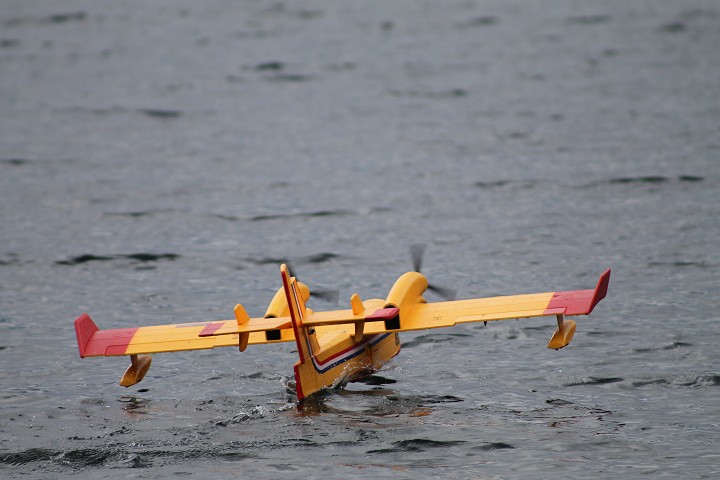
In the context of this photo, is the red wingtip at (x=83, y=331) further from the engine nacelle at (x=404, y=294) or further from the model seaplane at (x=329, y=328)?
the engine nacelle at (x=404, y=294)

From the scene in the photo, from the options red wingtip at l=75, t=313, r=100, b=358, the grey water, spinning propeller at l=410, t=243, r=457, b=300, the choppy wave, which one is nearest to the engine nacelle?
spinning propeller at l=410, t=243, r=457, b=300

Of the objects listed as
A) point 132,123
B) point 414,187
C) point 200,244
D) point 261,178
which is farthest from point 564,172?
point 132,123

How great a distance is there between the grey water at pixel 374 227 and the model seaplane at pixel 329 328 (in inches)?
32.5

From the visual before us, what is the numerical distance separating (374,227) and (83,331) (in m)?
21.1

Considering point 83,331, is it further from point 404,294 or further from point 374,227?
point 374,227

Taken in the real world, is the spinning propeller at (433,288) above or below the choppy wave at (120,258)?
above

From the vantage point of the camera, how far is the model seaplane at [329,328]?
2219cm

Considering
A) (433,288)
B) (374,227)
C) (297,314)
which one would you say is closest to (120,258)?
(374,227)

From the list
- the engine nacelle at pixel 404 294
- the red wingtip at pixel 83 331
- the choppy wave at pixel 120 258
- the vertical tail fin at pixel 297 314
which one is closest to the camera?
the vertical tail fin at pixel 297 314

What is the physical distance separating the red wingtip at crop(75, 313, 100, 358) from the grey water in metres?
1.45

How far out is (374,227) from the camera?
1720 inches

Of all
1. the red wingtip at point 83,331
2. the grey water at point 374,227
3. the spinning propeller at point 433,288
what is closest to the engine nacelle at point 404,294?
the spinning propeller at point 433,288

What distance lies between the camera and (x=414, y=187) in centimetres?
5019

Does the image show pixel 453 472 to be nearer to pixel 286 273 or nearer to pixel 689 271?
pixel 286 273
